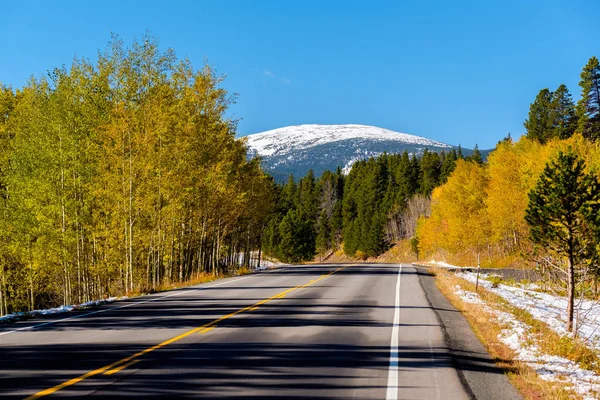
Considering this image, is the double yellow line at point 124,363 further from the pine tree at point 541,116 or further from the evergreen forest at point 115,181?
the pine tree at point 541,116

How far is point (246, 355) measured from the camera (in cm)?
786

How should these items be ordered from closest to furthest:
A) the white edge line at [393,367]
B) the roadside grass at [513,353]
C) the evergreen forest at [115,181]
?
the white edge line at [393,367] < the roadside grass at [513,353] < the evergreen forest at [115,181]

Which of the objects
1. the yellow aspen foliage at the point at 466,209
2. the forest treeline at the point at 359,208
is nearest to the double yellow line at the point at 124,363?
the yellow aspen foliage at the point at 466,209

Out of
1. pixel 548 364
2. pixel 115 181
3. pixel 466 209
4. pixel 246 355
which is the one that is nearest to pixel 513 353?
pixel 548 364

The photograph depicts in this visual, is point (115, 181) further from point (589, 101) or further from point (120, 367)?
point (589, 101)

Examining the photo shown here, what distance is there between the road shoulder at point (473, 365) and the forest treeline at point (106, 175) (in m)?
14.7

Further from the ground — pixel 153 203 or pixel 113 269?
pixel 153 203

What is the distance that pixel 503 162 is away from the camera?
5153 cm

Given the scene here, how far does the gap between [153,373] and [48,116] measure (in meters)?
21.4

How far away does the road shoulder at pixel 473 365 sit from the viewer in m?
6.42

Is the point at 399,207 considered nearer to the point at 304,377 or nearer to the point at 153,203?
the point at 153,203

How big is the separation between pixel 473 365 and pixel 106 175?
65.9 feet

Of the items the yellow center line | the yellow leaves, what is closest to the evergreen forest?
the yellow leaves

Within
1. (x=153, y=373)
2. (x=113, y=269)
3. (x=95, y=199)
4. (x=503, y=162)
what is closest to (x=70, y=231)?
(x=95, y=199)
